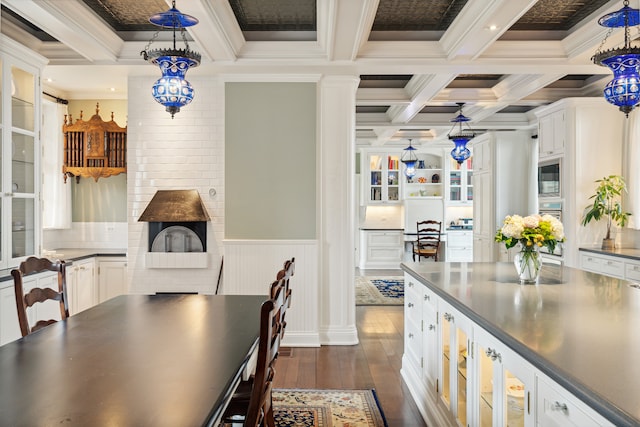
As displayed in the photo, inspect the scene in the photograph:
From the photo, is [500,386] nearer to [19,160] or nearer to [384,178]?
[19,160]

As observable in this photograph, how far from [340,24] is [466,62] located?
1.57 metres

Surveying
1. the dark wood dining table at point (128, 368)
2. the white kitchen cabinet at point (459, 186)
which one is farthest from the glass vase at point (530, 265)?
the white kitchen cabinet at point (459, 186)

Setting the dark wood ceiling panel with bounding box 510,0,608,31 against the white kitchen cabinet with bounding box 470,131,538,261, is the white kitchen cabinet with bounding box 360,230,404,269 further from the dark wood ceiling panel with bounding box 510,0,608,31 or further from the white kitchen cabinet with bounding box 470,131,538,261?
the dark wood ceiling panel with bounding box 510,0,608,31

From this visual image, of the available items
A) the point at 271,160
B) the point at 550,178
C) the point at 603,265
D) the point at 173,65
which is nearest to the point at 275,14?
the point at 271,160

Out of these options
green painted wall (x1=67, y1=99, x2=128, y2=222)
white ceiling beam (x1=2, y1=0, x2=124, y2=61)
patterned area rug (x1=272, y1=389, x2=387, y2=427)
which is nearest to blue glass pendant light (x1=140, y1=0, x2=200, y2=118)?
white ceiling beam (x1=2, y1=0, x2=124, y2=61)

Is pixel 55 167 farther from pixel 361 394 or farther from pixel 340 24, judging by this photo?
pixel 361 394

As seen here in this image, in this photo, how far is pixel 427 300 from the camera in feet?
10.1

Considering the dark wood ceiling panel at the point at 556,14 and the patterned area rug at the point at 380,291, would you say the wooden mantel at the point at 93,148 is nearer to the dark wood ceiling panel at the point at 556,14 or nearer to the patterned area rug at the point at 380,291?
the patterned area rug at the point at 380,291

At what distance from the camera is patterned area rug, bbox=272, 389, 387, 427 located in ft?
9.82

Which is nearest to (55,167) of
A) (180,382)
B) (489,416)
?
(180,382)

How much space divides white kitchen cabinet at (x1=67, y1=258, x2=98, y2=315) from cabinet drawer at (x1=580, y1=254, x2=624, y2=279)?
18.7 feet

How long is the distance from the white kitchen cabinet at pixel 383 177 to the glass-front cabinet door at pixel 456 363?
8.05 m

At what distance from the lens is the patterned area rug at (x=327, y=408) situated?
299 centimetres

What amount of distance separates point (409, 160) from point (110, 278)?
256 inches
